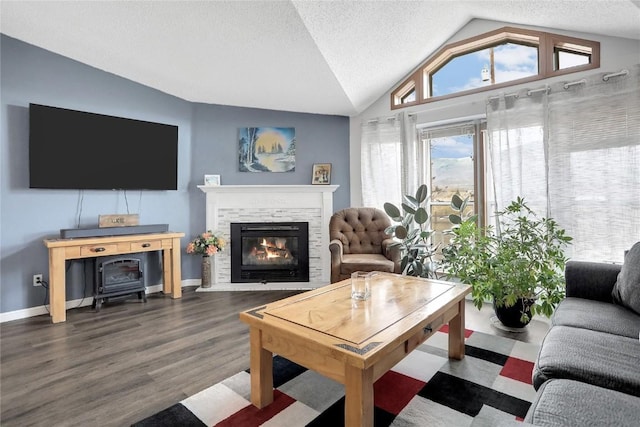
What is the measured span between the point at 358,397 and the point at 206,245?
313cm

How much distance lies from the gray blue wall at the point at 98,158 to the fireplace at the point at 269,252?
0.56m

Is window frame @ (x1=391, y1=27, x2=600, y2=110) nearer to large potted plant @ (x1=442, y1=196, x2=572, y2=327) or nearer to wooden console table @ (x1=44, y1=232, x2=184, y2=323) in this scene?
large potted plant @ (x1=442, y1=196, x2=572, y2=327)

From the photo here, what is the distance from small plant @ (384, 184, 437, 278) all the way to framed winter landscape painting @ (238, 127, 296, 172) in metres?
1.58

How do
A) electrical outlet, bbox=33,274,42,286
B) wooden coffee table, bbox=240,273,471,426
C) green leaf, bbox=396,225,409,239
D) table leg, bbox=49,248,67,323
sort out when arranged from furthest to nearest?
green leaf, bbox=396,225,409,239
electrical outlet, bbox=33,274,42,286
table leg, bbox=49,248,67,323
wooden coffee table, bbox=240,273,471,426

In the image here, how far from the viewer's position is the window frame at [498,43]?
2.96 metres

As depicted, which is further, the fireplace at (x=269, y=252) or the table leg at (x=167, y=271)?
the fireplace at (x=269, y=252)

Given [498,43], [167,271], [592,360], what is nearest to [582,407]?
[592,360]

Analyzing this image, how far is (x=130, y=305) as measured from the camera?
3428 millimetres

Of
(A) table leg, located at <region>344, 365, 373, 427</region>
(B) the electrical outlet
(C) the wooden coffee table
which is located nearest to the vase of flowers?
(B) the electrical outlet

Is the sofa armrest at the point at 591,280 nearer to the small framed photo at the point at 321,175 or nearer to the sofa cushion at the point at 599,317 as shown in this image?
the sofa cushion at the point at 599,317

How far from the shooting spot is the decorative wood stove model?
10.7 ft

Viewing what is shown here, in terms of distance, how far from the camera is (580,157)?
2869 mm

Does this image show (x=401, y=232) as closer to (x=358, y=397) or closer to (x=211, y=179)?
(x=358, y=397)

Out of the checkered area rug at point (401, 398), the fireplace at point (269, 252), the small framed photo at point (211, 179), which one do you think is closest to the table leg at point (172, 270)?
the fireplace at point (269, 252)
